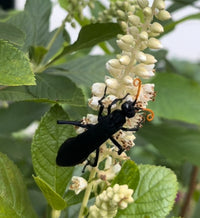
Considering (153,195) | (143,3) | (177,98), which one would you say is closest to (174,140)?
(177,98)

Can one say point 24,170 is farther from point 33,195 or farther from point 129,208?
point 129,208

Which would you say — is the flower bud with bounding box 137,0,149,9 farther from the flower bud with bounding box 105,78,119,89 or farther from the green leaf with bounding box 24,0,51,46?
the green leaf with bounding box 24,0,51,46

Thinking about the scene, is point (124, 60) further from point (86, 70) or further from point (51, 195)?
point (86, 70)

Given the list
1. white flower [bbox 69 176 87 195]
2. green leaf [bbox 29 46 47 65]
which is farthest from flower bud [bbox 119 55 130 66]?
green leaf [bbox 29 46 47 65]

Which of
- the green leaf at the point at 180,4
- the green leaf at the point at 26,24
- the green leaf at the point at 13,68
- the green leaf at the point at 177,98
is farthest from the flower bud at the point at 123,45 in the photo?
the green leaf at the point at 177,98

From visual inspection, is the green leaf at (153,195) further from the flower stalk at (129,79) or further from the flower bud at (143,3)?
the flower bud at (143,3)

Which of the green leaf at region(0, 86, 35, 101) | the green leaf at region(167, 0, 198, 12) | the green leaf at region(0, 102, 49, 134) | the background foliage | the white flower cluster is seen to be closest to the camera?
the white flower cluster
